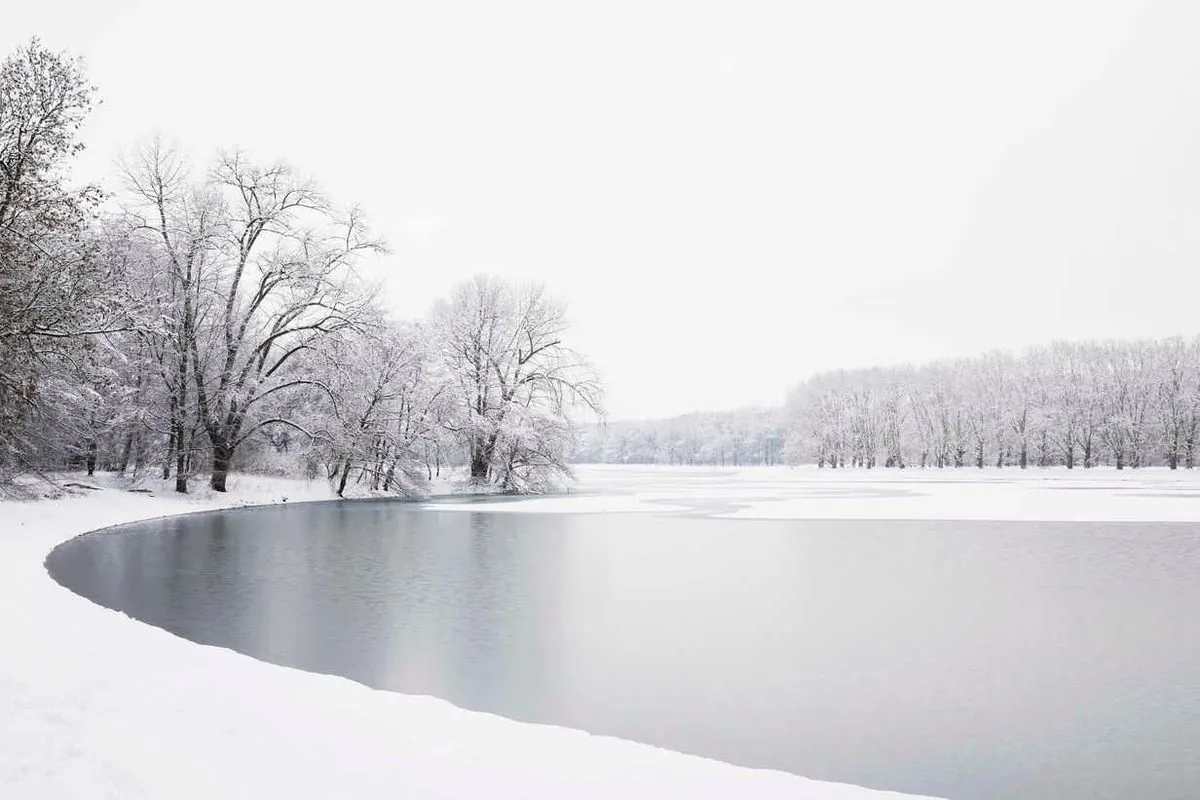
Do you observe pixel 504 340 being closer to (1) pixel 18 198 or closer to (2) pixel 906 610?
(1) pixel 18 198

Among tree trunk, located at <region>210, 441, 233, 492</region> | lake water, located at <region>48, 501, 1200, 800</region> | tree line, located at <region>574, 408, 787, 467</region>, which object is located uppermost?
tree line, located at <region>574, 408, 787, 467</region>

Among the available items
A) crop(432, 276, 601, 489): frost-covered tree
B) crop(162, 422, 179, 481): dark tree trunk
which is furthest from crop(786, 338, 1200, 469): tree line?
crop(162, 422, 179, 481): dark tree trunk

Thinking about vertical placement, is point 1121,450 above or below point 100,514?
above

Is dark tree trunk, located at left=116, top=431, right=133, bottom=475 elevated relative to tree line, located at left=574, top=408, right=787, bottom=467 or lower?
lower

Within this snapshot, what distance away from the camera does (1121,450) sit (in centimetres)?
7725

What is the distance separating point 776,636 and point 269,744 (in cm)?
677

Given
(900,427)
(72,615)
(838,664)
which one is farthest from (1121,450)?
(72,615)

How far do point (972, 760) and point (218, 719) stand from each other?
237 inches

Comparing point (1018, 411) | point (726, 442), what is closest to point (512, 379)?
point (1018, 411)

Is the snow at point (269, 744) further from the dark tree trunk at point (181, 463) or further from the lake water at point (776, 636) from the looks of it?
the dark tree trunk at point (181, 463)

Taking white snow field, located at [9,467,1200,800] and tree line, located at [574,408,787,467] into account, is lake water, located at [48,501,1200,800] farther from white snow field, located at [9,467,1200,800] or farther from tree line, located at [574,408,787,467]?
tree line, located at [574,408,787,467]

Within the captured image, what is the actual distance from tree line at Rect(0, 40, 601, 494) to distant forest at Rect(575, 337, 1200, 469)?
51.3ft

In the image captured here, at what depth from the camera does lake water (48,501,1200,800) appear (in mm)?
6785

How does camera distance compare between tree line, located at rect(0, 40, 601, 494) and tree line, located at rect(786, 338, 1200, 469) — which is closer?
tree line, located at rect(0, 40, 601, 494)
